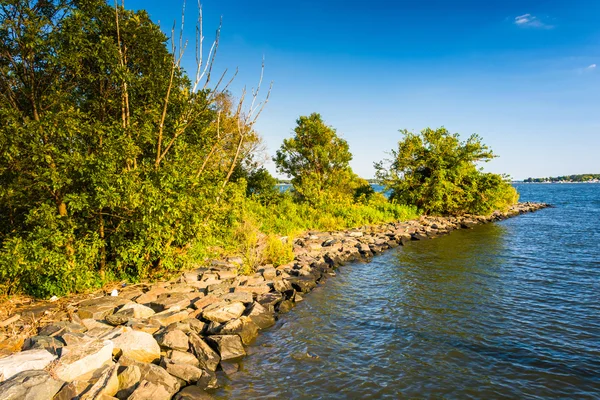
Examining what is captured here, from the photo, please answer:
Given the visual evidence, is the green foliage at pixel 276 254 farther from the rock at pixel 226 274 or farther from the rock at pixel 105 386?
the rock at pixel 105 386

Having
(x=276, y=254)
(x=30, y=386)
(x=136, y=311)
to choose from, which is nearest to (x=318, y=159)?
(x=276, y=254)

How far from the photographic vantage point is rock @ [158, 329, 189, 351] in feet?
26.3

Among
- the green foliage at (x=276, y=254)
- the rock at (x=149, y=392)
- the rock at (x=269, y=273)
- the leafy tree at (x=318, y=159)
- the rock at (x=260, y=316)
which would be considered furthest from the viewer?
the leafy tree at (x=318, y=159)

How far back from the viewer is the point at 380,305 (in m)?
11.9

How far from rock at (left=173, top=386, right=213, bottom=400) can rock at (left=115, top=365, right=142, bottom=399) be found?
2.53ft

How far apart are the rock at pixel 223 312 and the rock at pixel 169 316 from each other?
0.59 metres

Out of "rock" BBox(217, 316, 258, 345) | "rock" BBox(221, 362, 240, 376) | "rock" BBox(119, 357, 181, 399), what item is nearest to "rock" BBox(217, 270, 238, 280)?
"rock" BBox(217, 316, 258, 345)

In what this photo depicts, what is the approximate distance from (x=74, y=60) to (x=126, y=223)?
4.68 m

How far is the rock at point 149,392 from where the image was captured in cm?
592

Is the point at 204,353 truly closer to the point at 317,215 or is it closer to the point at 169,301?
the point at 169,301

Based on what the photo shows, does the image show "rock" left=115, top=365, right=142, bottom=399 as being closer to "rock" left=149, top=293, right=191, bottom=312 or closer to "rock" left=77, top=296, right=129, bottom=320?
"rock" left=77, top=296, right=129, bottom=320

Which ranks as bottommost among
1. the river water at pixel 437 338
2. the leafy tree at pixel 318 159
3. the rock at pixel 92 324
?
the river water at pixel 437 338

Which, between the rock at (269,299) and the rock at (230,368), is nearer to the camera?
the rock at (230,368)

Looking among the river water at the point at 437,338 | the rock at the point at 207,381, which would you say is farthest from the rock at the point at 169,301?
the rock at the point at 207,381
